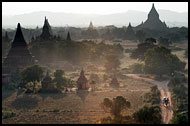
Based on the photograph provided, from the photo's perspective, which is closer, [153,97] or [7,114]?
[7,114]

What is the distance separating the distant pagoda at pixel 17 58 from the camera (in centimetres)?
3906

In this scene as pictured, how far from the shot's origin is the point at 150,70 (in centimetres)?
4028

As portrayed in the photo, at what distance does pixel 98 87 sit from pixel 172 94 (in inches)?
327

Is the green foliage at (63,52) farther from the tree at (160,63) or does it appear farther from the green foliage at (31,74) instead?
the green foliage at (31,74)

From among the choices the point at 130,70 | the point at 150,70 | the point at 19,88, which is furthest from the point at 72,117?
the point at 130,70

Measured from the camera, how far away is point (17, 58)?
39.8 metres

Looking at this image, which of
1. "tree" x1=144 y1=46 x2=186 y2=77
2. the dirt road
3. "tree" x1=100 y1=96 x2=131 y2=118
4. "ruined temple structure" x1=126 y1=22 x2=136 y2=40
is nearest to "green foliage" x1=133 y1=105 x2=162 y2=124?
"tree" x1=100 y1=96 x2=131 y2=118

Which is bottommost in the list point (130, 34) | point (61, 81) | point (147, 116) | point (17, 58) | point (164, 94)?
point (147, 116)

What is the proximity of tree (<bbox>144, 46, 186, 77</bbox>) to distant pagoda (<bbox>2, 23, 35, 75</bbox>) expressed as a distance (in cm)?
1600

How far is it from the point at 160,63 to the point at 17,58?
19034 mm

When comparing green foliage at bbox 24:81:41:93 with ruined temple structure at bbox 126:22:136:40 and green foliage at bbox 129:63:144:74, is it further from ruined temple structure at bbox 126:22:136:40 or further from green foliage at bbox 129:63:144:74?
ruined temple structure at bbox 126:22:136:40

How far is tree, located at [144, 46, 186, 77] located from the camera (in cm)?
3941

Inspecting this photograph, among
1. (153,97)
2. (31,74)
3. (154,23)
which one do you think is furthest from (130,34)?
(153,97)

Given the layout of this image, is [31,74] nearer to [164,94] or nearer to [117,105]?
[117,105]
